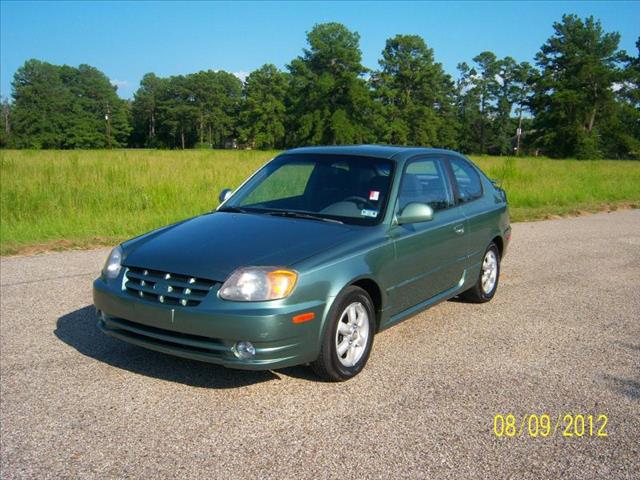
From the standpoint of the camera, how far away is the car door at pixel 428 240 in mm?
4828

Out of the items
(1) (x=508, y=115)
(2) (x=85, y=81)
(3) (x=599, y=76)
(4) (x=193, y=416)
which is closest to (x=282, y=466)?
(4) (x=193, y=416)

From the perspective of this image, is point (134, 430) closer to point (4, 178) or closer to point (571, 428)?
point (571, 428)

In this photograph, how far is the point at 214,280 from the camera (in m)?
3.84

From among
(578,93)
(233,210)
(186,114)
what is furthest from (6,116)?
(233,210)

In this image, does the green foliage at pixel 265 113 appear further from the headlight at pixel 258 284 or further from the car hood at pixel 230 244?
the headlight at pixel 258 284

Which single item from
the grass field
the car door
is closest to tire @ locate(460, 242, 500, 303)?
the car door

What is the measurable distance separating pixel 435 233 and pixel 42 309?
12.3ft

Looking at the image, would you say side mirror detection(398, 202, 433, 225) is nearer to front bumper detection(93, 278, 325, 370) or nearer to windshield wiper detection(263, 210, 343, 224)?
windshield wiper detection(263, 210, 343, 224)

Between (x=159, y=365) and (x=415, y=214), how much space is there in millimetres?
2179

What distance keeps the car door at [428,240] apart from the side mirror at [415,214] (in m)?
0.08

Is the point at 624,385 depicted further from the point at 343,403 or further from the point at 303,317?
the point at 303,317

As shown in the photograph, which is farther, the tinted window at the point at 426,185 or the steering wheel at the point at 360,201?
the tinted window at the point at 426,185

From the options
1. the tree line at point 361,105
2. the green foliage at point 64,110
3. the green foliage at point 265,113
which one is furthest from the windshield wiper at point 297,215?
the green foliage at point 64,110

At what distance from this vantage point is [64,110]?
311 ft
